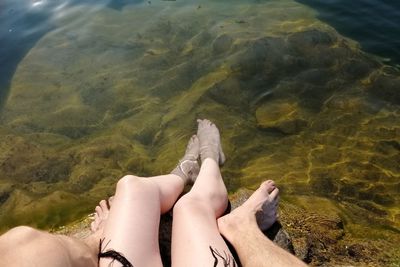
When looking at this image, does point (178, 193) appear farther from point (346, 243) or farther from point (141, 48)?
point (141, 48)

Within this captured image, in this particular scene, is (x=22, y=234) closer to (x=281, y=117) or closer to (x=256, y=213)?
(x=256, y=213)

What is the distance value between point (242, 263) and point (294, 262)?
405 mm

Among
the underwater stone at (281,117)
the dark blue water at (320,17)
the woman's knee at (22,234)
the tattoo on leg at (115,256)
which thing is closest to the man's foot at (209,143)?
the underwater stone at (281,117)

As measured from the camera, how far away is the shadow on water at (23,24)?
25.9 feet

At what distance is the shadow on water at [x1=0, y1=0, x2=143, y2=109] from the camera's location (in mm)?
7883

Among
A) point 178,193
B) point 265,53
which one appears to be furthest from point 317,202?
point 265,53

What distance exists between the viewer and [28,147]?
5746mm

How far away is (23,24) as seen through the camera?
9094 mm

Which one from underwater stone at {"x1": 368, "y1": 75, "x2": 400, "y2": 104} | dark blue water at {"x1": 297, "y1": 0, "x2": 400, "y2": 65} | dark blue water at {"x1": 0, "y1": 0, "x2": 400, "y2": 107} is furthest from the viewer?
dark blue water at {"x1": 0, "y1": 0, "x2": 400, "y2": 107}

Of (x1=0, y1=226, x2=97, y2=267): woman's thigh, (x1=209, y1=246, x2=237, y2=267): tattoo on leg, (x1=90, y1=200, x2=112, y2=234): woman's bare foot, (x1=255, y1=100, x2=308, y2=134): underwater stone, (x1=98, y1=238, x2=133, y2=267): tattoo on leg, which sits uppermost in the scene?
(x1=0, y1=226, x2=97, y2=267): woman's thigh

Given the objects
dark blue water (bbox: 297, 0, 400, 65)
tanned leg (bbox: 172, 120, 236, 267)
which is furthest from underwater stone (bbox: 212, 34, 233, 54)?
tanned leg (bbox: 172, 120, 236, 267)

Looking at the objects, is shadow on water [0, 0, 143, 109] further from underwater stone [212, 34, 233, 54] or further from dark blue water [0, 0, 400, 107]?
underwater stone [212, 34, 233, 54]

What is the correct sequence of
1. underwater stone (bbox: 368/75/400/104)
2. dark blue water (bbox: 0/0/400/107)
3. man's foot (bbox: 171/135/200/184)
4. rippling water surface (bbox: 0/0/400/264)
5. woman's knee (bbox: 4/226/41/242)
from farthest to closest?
Answer: dark blue water (bbox: 0/0/400/107) → underwater stone (bbox: 368/75/400/104) → rippling water surface (bbox: 0/0/400/264) → man's foot (bbox: 171/135/200/184) → woman's knee (bbox: 4/226/41/242)

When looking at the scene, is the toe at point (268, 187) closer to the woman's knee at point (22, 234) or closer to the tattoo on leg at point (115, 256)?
the tattoo on leg at point (115, 256)
